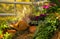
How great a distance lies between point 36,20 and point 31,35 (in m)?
0.52

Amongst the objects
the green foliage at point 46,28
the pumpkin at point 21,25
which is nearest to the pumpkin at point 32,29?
the pumpkin at point 21,25

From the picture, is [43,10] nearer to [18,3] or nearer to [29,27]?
[29,27]

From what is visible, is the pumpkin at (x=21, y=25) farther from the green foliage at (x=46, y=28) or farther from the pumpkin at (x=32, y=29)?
the green foliage at (x=46, y=28)

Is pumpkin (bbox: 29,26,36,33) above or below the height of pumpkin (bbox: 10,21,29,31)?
below

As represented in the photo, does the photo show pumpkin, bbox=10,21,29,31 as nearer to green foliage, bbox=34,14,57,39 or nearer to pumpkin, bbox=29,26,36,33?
pumpkin, bbox=29,26,36,33

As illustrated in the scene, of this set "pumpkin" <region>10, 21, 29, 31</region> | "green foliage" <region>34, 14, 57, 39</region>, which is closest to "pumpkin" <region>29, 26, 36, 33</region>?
"pumpkin" <region>10, 21, 29, 31</region>

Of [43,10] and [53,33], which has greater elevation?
[43,10]

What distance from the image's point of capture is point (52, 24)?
15.9 ft

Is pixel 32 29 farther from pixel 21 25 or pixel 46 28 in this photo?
pixel 46 28

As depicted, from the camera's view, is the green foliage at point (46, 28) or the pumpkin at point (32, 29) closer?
the green foliage at point (46, 28)

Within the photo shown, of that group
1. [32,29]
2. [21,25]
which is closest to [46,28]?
[32,29]

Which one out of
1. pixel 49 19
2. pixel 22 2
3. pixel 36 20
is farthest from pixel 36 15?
pixel 22 2

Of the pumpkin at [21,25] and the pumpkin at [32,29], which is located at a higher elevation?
the pumpkin at [21,25]

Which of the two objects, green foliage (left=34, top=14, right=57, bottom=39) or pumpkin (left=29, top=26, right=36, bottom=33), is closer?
green foliage (left=34, top=14, right=57, bottom=39)
